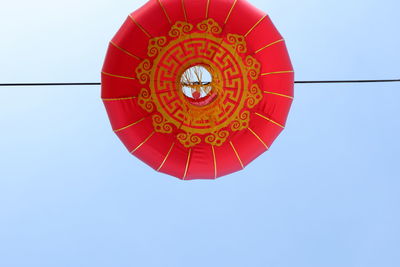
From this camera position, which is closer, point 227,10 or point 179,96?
point 227,10

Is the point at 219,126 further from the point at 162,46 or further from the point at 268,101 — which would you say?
the point at 162,46

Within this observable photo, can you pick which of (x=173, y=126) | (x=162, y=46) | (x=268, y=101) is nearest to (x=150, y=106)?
(x=173, y=126)

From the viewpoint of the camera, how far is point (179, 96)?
5496mm

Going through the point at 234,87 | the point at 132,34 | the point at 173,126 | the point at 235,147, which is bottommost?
the point at 235,147

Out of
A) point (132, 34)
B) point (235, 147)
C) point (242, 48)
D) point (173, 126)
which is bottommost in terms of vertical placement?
point (235, 147)

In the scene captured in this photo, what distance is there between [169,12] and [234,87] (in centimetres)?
125

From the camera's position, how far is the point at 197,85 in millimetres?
5645

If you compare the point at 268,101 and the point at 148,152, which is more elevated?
the point at 268,101

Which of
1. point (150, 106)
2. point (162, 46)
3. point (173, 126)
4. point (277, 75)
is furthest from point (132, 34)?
point (277, 75)

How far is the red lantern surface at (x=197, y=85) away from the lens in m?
5.10

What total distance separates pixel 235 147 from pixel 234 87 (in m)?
0.78

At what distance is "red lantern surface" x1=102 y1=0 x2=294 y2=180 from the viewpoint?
510 cm

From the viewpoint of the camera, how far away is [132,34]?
16.6 ft

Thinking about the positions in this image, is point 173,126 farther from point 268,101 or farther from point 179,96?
point 268,101
